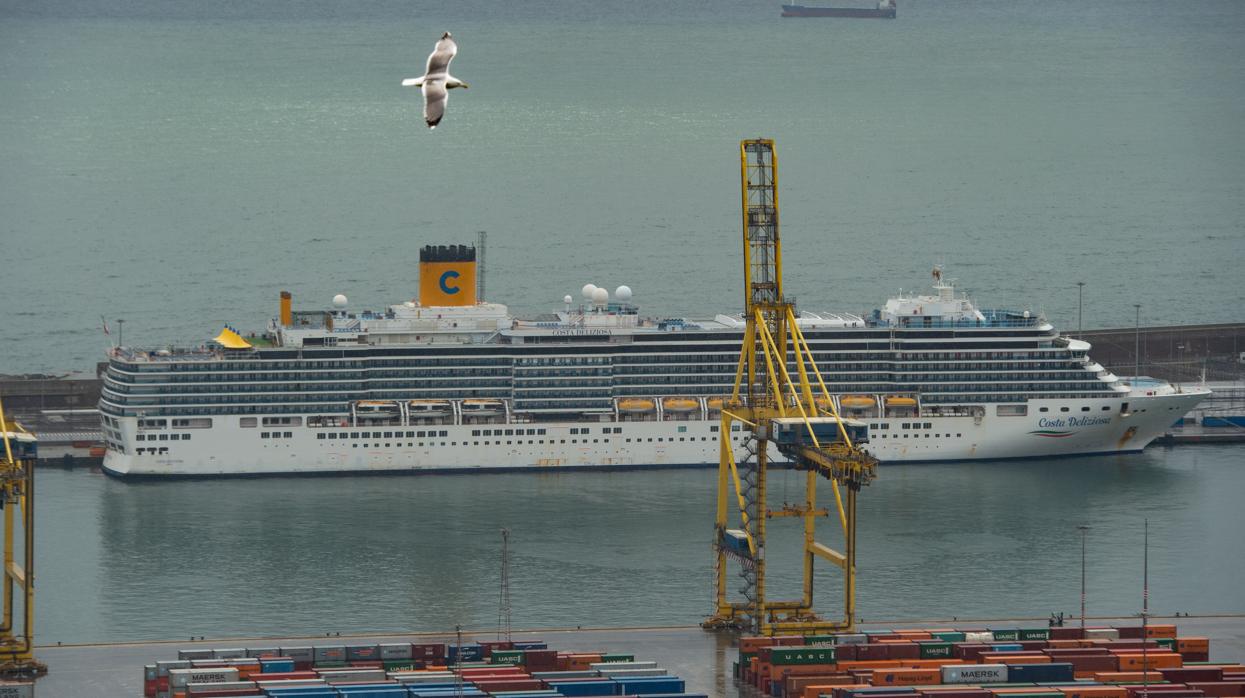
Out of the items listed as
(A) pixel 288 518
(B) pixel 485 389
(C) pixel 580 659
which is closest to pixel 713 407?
(B) pixel 485 389

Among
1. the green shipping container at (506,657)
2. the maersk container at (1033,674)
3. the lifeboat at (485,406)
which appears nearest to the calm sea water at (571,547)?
the lifeboat at (485,406)

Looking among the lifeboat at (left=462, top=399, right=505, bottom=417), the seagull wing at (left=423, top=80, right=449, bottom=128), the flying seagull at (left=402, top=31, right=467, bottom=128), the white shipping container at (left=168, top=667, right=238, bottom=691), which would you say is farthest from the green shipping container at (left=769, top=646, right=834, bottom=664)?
the lifeboat at (left=462, top=399, right=505, bottom=417)

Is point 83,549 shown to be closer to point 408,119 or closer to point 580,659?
point 580,659

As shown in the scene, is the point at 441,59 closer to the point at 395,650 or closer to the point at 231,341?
the point at 395,650

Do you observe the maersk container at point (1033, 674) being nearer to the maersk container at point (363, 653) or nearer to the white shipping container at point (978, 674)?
the white shipping container at point (978, 674)

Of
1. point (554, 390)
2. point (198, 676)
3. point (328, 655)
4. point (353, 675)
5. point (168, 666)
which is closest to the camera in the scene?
point (198, 676)

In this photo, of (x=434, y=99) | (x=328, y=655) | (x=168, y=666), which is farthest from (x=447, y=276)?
(x=434, y=99)
